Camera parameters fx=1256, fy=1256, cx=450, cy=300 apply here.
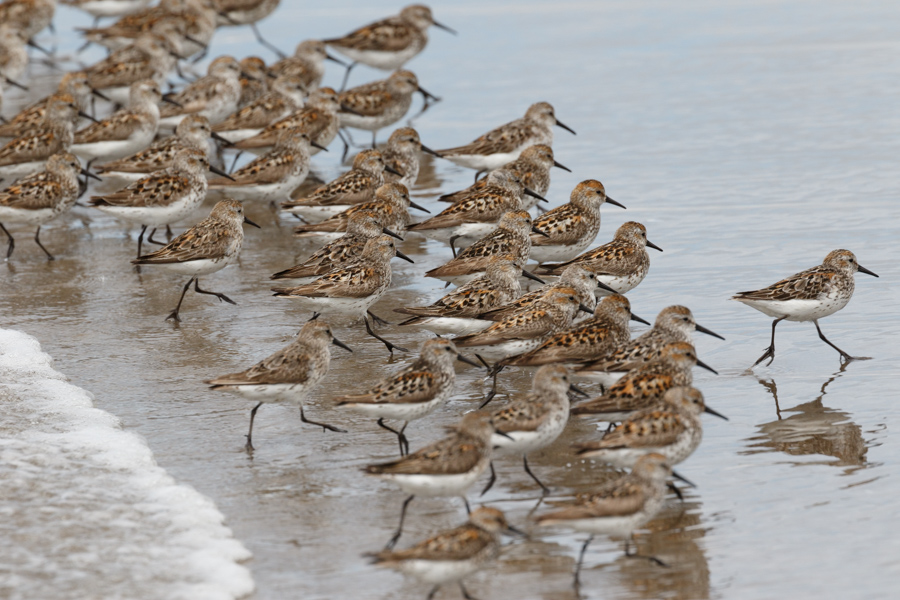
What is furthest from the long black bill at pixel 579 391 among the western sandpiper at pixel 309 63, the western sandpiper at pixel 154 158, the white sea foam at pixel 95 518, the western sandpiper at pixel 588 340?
the western sandpiper at pixel 309 63

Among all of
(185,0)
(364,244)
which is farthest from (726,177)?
(185,0)

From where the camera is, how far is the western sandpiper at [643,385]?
760 cm

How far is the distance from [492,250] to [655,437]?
4053mm

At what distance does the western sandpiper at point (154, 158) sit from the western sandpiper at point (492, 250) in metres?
3.79

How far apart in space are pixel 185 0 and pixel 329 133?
770cm

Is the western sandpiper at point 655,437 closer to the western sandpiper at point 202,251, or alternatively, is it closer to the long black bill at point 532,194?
the western sandpiper at point 202,251

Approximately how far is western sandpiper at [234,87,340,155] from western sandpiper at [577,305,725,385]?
674 cm

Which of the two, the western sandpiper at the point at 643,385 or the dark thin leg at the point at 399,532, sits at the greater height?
the western sandpiper at the point at 643,385

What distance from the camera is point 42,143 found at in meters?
14.1

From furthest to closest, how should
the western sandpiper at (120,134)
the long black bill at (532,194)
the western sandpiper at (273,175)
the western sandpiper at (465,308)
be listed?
the western sandpiper at (120,134), the western sandpiper at (273,175), the long black bill at (532,194), the western sandpiper at (465,308)

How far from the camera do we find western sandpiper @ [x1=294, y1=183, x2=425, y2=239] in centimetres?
1177

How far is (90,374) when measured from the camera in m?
9.42

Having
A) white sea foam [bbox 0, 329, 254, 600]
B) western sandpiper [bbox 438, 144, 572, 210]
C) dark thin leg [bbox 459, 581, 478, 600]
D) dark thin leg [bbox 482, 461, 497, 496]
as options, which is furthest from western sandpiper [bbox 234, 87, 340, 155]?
dark thin leg [bbox 459, 581, 478, 600]

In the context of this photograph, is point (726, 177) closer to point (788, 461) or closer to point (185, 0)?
point (788, 461)
